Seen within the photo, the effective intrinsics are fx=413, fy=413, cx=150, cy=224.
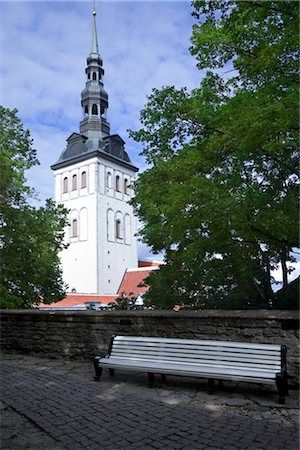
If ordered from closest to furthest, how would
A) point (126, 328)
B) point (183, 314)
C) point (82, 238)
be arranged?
1. point (183, 314)
2. point (126, 328)
3. point (82, 238)

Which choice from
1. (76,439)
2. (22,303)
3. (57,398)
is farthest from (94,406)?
(22,303)

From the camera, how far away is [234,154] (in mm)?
8023

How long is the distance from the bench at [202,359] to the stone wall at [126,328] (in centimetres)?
48

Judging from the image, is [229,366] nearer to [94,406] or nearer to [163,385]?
[163,385]

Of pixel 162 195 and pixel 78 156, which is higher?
pixel 78 156

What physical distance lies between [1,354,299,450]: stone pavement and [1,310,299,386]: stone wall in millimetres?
665

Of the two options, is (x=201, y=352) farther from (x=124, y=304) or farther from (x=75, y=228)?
(x=75, y=228)

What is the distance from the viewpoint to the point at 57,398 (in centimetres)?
502

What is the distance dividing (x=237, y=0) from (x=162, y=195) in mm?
5127

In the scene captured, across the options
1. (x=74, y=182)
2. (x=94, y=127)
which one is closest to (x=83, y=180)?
(x=74, y=182)

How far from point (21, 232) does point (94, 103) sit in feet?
171

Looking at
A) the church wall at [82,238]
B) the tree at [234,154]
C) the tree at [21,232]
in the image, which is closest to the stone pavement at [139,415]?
the tree at [234,154]

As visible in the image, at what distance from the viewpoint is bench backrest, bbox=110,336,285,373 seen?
16.5 feet

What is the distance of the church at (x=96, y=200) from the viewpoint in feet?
186
